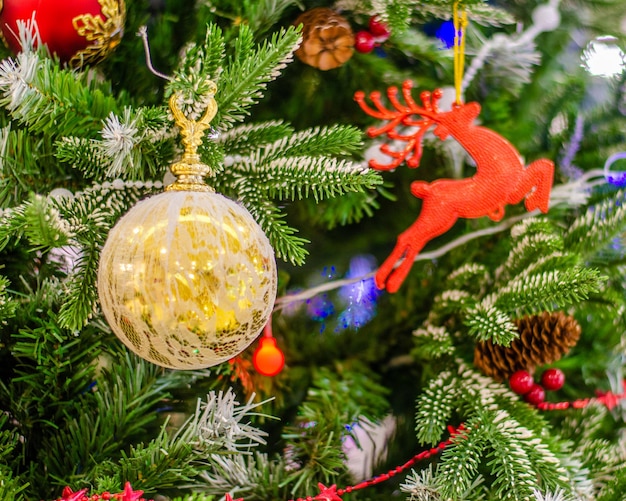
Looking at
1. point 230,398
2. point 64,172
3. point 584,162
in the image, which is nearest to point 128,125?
point 64,172

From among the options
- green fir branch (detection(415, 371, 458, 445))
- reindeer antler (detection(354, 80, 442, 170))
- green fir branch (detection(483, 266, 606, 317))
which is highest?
reindeer antler (detection(354, 80, 442, 170))

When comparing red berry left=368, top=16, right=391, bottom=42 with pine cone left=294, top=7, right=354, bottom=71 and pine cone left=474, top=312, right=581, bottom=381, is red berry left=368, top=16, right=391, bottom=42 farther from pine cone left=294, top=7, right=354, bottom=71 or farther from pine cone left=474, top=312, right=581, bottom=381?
pine cone left=474, top=312, right=581, bottom=381

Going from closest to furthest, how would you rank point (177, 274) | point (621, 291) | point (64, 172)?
1. point (177, 274)
2. point (64, 172)
3. point (621, 291)

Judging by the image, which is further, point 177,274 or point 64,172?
point 64,172

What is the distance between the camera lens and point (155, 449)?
0.39 m

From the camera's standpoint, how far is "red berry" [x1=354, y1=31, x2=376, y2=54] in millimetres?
548

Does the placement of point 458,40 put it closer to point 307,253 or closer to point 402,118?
point 402,118

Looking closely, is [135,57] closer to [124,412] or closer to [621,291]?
[124,412]

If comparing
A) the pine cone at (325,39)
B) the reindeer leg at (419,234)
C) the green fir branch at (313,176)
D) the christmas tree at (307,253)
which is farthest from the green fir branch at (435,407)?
the pine cone at (325,39)

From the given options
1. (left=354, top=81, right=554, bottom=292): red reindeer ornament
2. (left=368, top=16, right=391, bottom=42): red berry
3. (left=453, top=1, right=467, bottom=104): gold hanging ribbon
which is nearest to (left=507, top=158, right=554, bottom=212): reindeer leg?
(left=354, top=81, right=554, bottom=292): red reindeer ornament

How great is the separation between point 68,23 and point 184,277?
0.76 feet

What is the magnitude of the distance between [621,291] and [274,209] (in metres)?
0.41

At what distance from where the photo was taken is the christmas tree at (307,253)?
38 cm

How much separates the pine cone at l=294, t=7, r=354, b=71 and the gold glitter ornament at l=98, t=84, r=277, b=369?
0.63 ft
